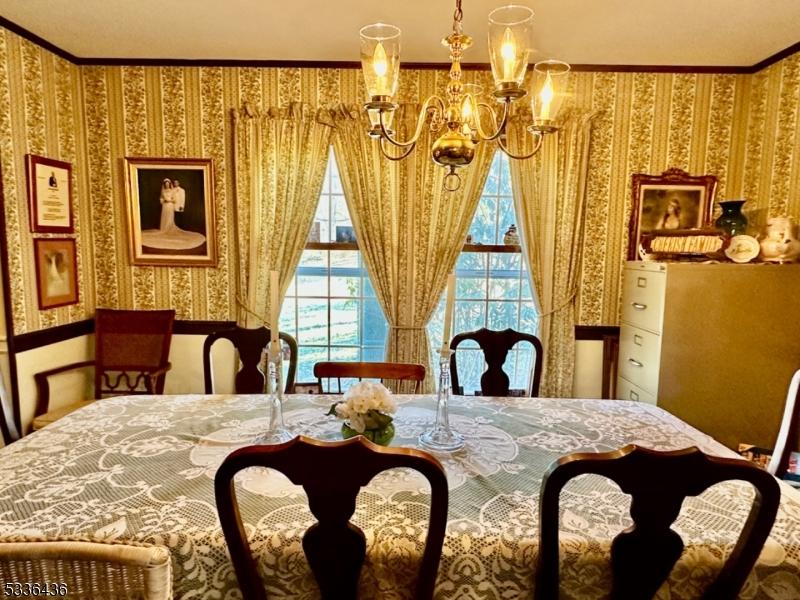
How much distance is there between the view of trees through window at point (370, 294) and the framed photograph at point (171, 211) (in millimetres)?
682

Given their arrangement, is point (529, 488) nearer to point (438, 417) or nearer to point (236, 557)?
point (438, 417)

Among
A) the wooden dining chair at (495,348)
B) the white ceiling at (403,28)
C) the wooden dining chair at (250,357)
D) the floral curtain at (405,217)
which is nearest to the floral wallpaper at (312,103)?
the white ceiling at (403,28)

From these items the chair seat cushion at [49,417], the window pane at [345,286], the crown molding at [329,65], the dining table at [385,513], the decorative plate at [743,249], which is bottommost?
the chair seat cushion at [49,417]

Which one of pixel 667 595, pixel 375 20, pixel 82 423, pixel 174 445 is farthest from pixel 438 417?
pixel 375 20

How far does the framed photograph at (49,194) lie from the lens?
2.65 m

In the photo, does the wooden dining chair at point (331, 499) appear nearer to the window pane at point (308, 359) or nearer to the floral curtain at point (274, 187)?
the floral curtain at point (274, 187)

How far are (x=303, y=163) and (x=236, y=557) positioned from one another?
99.0 inches

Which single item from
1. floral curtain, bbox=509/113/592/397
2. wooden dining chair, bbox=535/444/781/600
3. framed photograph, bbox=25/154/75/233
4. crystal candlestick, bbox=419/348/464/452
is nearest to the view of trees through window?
floral curtain, bbox=509/113/592/397

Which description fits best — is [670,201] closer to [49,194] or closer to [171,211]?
[171,211]

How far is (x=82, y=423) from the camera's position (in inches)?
64.3

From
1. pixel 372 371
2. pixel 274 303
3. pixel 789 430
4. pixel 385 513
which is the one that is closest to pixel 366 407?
pixel 385 513

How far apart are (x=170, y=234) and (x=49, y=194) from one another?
2.23 ft

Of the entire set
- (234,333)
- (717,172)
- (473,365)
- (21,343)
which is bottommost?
(473,365)

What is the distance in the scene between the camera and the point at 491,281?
10.6 ft
